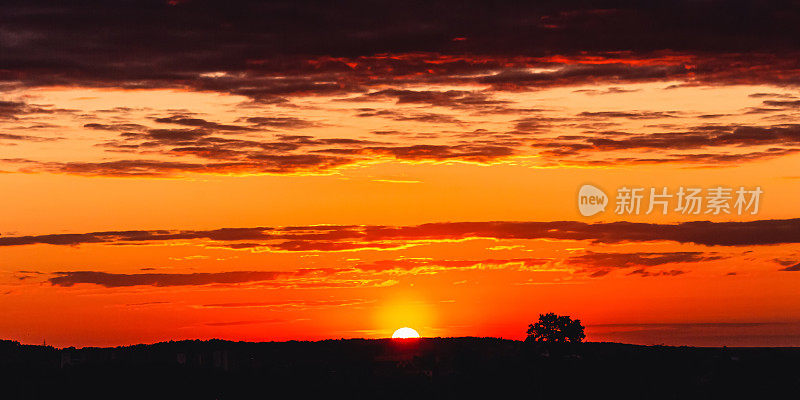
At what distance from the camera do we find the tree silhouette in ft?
603

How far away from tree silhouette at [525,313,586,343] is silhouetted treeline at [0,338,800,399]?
53.2 inches

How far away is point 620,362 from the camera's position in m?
174

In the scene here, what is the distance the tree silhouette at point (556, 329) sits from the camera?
184 metres

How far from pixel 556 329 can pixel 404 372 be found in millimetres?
28021

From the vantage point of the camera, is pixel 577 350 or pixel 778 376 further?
pixel 577 350

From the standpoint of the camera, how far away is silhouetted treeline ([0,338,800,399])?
152m

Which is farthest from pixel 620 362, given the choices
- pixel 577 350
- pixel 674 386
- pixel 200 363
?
pixel 200 363

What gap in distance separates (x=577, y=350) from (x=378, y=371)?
3269 centimetres

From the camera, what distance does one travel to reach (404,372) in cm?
17512

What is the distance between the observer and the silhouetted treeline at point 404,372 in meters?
152

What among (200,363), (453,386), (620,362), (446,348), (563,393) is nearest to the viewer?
(563,393)

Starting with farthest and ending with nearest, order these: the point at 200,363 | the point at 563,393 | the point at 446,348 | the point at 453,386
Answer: the point at 446,348, the point at 200,363, the point at 453,386, the point at 563,393

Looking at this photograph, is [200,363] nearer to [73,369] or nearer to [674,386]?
[73,369]

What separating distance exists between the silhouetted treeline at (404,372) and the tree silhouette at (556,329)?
1.35 m
